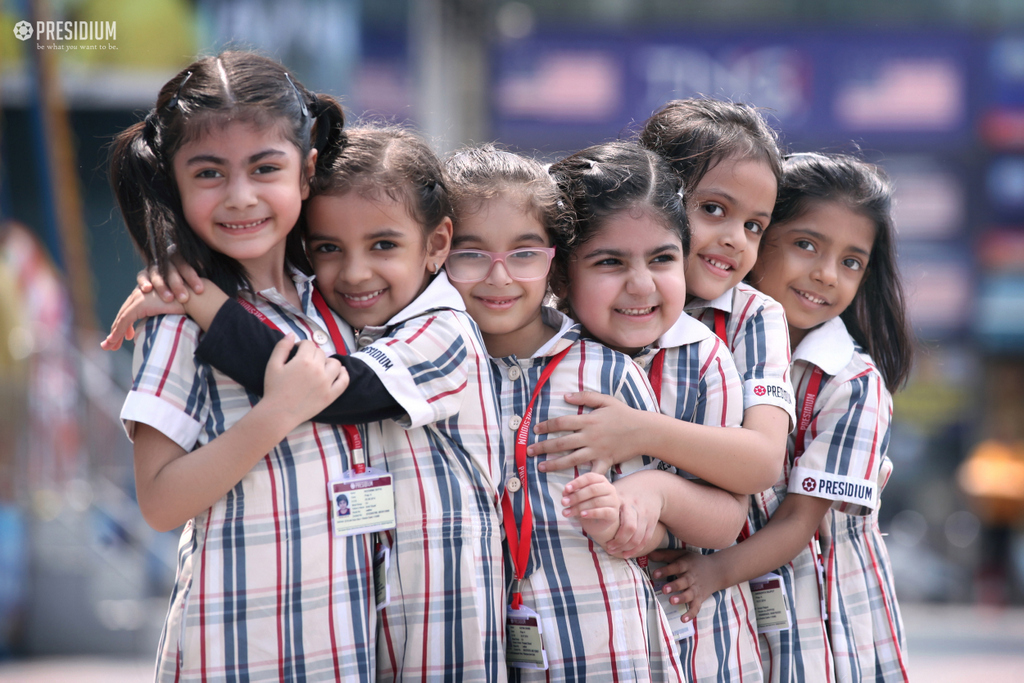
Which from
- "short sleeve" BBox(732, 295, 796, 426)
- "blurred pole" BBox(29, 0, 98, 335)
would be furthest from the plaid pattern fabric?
"blurred pole" BBox(29, 0, 98, 335)

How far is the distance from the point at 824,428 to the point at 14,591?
4768mm

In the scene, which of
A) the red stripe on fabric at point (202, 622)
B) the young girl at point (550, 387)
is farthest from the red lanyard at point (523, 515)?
the red stripe on fabric at point (202, 622)

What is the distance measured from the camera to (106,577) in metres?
5.05

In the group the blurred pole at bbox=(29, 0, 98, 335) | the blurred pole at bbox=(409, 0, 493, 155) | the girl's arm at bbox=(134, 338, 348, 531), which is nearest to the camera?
the girl's arm at bbox=(134, 338, 348, 531)

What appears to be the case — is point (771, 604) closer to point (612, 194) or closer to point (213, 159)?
point (612, 194)

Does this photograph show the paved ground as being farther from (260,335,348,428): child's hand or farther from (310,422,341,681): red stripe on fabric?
(260,335,348,428): child's hand

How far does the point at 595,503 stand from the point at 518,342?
418 mm

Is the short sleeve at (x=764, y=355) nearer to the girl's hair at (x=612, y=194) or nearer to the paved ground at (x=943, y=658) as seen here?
the girl's hair at (x=612, y=194)

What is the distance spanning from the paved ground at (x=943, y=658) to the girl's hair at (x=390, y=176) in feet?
12.9

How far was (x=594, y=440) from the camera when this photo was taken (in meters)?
1.71

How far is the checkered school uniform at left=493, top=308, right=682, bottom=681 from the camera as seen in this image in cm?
166

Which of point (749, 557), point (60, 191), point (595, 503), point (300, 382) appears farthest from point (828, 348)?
point (60, 191)

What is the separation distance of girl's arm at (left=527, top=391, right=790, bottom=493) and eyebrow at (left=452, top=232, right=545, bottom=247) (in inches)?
13.0

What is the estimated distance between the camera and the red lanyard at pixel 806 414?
201 cm
